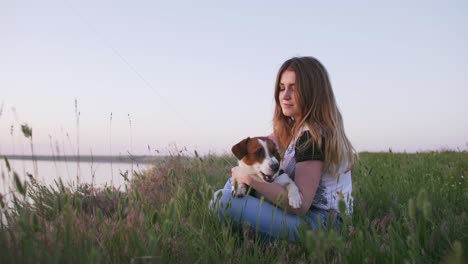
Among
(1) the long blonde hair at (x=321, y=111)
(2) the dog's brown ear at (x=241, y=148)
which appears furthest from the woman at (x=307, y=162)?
(2) the dog's brown ear at (x=241, y=148)

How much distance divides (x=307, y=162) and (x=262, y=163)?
1.46 feet

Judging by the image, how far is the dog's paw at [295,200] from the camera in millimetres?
3240

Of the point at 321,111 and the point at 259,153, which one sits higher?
the point at 321,111

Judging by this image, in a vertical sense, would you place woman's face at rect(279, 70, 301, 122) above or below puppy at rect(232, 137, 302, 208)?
above

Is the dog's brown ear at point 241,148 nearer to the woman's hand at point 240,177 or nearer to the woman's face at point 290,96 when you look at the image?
the woman's hand at point 240,177

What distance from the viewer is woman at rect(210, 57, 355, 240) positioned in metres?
3.31

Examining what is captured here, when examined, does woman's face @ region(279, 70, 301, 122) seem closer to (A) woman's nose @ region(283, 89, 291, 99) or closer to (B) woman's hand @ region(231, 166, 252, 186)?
(A) woman's nose @ region(283, 89, 291, 99)

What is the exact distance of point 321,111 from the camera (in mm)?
3635

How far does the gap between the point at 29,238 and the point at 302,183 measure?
6.65ft

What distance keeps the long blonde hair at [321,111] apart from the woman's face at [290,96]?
3 centimetres

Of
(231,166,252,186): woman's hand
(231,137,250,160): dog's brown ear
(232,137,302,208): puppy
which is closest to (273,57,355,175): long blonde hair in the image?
(232,137,302,208): puppy

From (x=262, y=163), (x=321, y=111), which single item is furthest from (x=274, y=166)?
(x=321, y=111)

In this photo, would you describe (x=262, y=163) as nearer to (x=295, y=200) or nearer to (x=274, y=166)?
(x=274, y=166)

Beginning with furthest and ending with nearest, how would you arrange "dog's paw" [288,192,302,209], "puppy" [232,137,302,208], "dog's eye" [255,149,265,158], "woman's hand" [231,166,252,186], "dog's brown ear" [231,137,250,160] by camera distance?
"dog's brown ear" [231,137,250,160] < "dog's eye" [255,149,265,158] < "puppy" [232,137,302,208] < "woman's hand" [231,166,252,186] < "dog's paw" [288,192,302,209]
